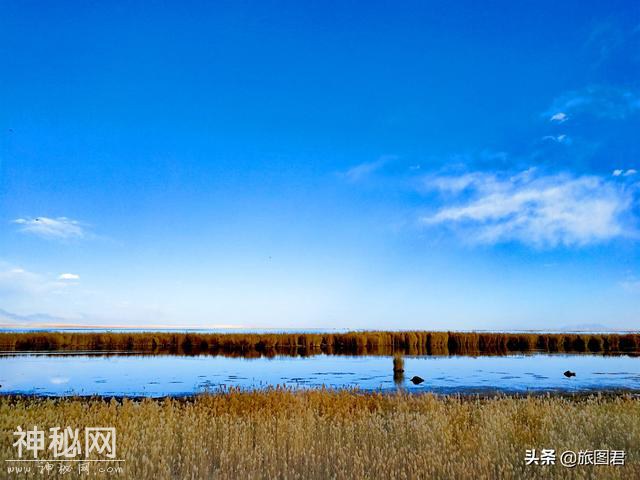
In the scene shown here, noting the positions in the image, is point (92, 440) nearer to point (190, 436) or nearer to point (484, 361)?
point (190, 436)

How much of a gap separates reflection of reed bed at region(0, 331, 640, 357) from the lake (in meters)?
13.2

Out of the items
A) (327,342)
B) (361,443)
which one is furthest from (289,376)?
(327,342)

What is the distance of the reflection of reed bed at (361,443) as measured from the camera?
20.5ft

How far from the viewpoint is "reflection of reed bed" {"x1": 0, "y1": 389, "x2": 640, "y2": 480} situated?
624cm

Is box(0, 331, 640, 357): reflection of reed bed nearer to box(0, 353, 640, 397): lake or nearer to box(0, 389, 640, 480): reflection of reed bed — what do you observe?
box(0, 353, 640, 397): lake

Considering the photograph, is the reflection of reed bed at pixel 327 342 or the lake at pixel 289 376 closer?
the lake at pixel 289 376

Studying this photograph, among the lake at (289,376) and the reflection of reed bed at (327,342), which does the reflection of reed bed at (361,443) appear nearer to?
the lake at (289,376)

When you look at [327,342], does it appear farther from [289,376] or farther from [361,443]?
[361,443]

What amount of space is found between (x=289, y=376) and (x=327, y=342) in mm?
27850

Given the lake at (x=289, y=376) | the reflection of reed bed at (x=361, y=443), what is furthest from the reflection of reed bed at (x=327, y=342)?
the reflection of reed bed at (x=361, y=443)

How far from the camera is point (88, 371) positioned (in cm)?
2775

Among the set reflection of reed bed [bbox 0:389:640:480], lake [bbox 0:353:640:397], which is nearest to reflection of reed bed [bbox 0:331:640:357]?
lake [bbox 0:353:640:397]

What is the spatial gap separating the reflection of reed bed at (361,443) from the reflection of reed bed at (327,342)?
128ft

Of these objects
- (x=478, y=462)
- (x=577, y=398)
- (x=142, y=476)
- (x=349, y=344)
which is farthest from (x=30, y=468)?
(x=349, y=344)
